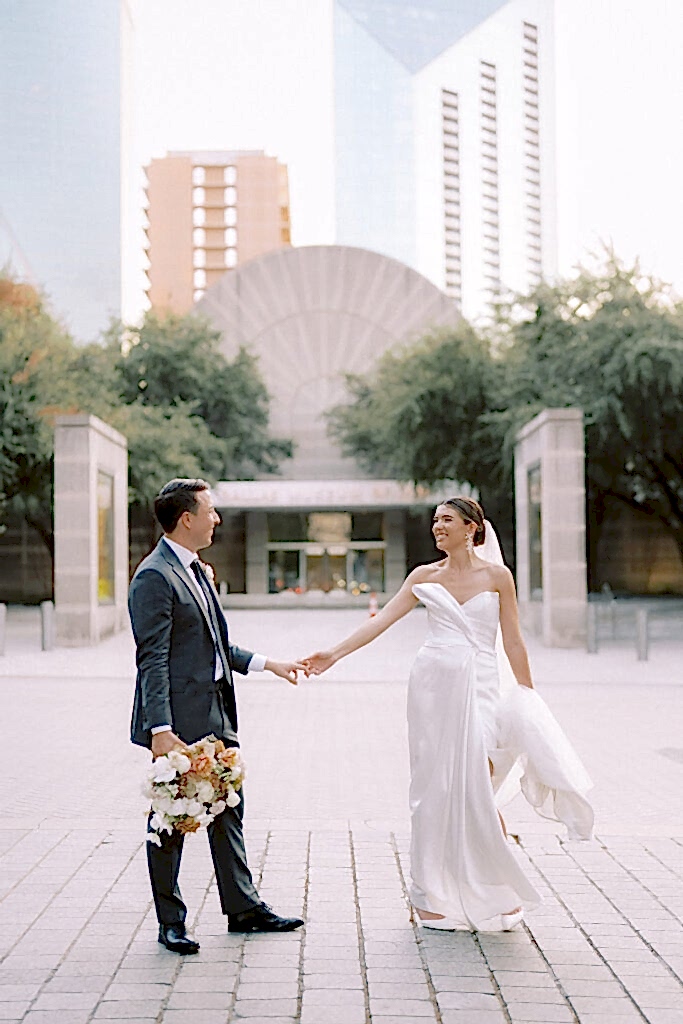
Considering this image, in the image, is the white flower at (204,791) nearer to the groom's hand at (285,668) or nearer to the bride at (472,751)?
the groom's hand at (285,668)

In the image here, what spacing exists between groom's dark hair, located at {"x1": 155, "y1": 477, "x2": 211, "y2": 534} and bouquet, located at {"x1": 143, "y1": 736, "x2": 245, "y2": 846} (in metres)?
0.90

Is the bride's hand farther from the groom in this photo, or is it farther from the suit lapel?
the suit lapel

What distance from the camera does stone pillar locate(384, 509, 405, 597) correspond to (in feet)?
151

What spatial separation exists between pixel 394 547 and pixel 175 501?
1640 inches

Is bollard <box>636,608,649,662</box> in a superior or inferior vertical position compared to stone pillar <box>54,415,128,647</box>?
inferior

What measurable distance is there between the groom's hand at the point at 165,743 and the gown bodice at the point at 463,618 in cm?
117

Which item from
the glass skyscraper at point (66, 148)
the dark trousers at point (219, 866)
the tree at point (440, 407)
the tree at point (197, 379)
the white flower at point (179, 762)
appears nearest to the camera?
the white flower at point (179, 762)

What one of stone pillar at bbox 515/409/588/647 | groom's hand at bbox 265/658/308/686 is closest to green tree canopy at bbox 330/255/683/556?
stone pillar at bbox 515/409/588/647

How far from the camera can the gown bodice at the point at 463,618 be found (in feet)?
16.4

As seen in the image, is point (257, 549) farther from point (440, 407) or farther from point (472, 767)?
point (472, 767)

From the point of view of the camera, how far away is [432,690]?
498 cm

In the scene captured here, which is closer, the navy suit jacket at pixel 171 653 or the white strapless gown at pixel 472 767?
the navy suit jacket at pixel 171 653

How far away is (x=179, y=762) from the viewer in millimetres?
4336

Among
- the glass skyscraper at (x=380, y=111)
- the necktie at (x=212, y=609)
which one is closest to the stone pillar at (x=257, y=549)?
the necktie at (x=212, y=609)
